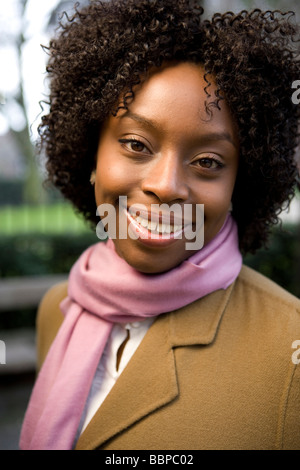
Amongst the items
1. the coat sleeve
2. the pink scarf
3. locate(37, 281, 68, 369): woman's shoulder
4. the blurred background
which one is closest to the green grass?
the blurred background

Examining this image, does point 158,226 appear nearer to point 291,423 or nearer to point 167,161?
point 167,161

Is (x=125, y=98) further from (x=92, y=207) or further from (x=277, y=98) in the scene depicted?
(x=92, y=207)

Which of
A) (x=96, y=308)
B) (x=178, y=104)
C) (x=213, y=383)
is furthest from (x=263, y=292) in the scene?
(x=178, y=104)

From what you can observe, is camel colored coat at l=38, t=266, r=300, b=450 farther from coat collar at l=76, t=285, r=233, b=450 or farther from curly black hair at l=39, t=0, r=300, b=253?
curly black hair at l=39, t=0, r=300, b=253

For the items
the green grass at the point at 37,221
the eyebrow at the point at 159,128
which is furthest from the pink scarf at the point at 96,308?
the green grass at the point at 37,221

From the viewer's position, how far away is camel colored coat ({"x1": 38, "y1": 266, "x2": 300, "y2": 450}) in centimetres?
137

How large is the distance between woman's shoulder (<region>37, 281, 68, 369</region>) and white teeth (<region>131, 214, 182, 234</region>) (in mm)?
727

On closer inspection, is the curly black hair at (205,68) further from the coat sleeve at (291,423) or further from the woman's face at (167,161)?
the coat sleeve at (291,423)

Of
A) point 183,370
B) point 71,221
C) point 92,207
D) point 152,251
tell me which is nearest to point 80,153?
point 92,207

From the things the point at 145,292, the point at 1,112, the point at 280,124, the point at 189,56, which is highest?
the point at 1,112

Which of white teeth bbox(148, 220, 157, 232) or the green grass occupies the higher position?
the green grass

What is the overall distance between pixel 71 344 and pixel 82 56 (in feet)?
3.17

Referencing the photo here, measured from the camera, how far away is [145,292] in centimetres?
148

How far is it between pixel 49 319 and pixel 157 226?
33.8 inches
